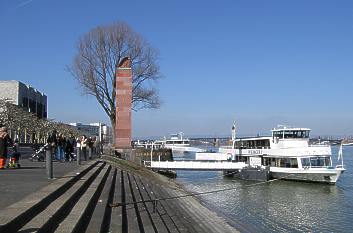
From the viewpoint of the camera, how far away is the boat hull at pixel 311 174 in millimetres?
38562

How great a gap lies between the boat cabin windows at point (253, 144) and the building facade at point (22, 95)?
46.9m

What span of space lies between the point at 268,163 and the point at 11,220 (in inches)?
1600

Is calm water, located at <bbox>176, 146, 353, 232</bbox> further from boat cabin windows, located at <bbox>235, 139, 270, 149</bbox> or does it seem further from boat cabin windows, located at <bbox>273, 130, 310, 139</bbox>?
boat cabin windows, located at <bbox>235, 139, 270, 149</bbox>

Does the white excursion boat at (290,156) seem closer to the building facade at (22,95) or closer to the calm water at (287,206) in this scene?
the calm water at (287,206)

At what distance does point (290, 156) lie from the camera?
4253cm

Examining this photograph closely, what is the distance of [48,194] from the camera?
388 inches

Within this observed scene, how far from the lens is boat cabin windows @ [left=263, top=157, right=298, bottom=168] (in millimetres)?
42188

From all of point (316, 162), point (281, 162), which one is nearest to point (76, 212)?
point (316, 162)

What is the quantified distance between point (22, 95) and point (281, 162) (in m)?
70.4

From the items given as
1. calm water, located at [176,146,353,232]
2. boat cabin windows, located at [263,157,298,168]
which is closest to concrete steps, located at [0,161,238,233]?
calm water, located at [176,146,353,232]

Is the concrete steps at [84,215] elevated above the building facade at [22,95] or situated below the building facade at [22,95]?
below

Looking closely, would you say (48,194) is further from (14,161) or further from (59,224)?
(14,161)

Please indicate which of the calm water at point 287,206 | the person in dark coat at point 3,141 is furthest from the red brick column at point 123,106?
the person in dark coat at point 3,141

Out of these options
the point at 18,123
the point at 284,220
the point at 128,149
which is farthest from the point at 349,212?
the point at 18,123
